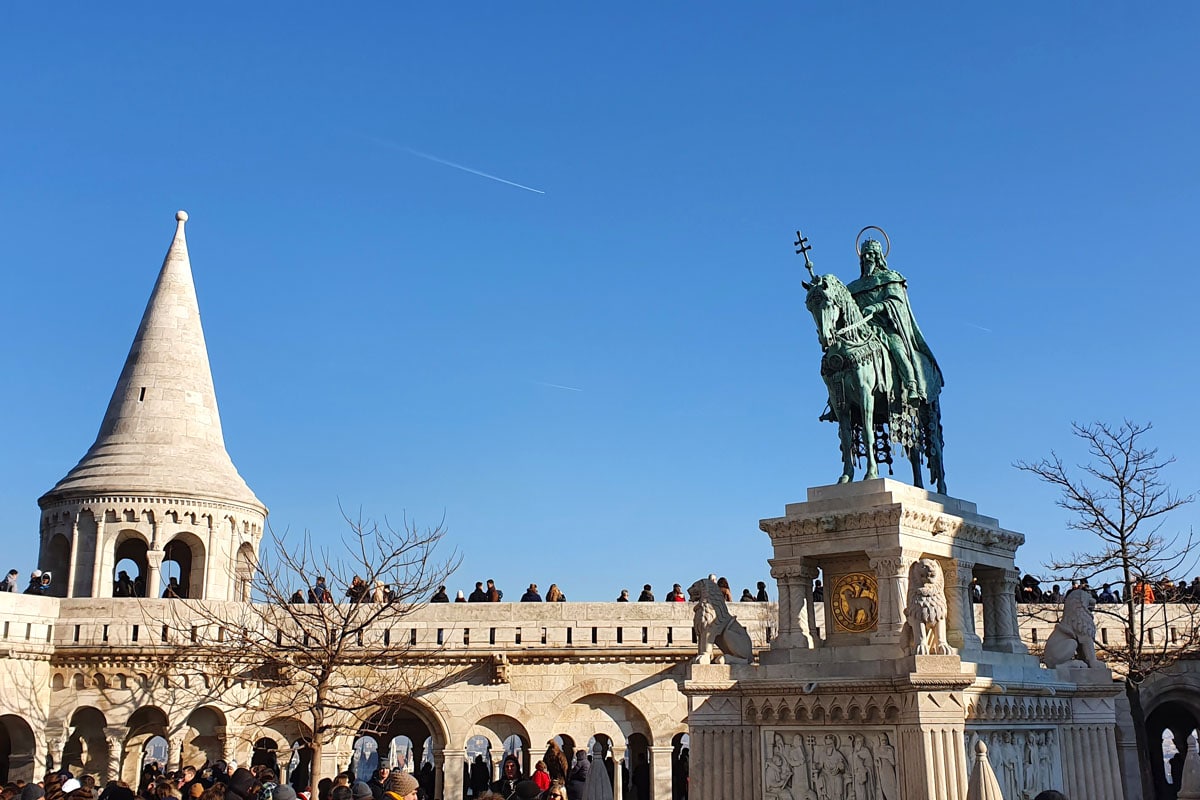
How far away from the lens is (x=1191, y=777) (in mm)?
13469

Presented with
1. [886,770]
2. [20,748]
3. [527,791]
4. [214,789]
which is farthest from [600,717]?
[527,791]

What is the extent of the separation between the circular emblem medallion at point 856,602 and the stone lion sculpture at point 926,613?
0.93 m

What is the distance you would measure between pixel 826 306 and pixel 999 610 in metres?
3.80

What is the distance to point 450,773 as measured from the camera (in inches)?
801

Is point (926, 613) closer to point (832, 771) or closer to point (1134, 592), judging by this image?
point (832, 771)

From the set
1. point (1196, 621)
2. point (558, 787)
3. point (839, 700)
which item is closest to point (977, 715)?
point (839, 700)

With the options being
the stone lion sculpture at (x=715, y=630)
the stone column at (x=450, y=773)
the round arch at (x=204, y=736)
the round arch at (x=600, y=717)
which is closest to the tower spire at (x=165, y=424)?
the round arch at (x=204, y=736)

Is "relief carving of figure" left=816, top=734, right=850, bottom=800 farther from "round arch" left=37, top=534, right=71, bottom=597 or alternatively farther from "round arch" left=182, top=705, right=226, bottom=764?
"round arch" left=37, top=534, right=71, bottom=597

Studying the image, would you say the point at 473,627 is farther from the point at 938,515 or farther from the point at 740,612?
the point at 938,515

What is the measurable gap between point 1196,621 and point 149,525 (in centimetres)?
1941

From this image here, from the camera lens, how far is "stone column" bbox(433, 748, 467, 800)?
2008 cm

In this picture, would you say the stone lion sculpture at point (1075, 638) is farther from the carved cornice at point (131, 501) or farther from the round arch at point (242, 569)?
the carved cornice at point (131, 501)

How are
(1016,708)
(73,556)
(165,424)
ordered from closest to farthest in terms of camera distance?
(1016,708) → (73,556) → (165,424)

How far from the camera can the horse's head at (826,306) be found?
12.0 m
